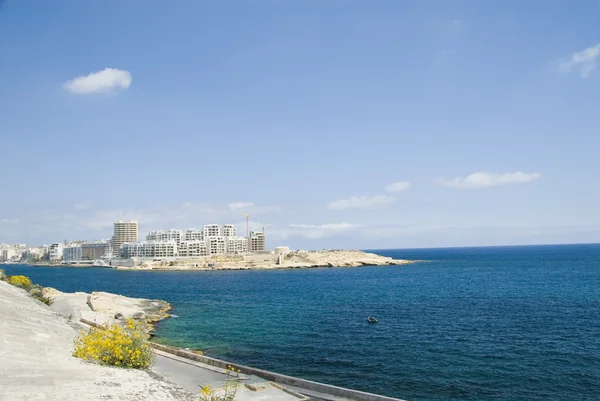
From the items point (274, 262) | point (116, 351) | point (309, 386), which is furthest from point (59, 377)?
point (274, 262)

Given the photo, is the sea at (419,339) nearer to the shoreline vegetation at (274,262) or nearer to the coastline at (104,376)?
the coastline at (104,376)

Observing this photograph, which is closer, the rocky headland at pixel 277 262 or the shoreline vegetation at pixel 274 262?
the shoreline vegetation at pixel 274 262

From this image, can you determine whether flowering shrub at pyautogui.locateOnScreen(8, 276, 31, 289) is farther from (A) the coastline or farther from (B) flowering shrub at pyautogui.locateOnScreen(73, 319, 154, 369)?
(B) flowering shrub at pyautogui.locateOnScreen(73, 319, 154, 369)

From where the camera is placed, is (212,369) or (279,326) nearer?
(212,369)

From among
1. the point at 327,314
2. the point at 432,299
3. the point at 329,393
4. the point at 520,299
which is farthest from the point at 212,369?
the point at 520,299

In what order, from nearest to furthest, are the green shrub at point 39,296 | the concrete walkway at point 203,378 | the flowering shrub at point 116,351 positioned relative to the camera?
the flowering shrub at point 116,351
the concrete walkway at point 203,378
the green shrub at point 39,296

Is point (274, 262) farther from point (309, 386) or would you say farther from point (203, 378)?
point (309, 386)

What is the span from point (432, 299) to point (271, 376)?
49640 mm

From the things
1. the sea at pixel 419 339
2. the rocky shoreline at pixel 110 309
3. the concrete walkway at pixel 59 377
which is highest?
the concrete walkway at pixel 59 377

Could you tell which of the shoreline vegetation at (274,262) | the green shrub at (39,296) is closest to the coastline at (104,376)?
the green shrub at (39,296)

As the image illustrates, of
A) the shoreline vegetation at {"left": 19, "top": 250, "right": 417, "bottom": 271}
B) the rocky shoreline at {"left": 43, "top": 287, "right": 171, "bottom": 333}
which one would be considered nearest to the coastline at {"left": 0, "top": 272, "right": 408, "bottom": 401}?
the rocky shoreline at {"left": 43, "top": 287, "right": 171, "bottom": 333}

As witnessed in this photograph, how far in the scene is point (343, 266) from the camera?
173m

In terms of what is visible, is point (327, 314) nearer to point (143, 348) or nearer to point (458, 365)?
point (458, 365)

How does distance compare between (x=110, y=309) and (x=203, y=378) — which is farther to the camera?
(x=110, y=309)
